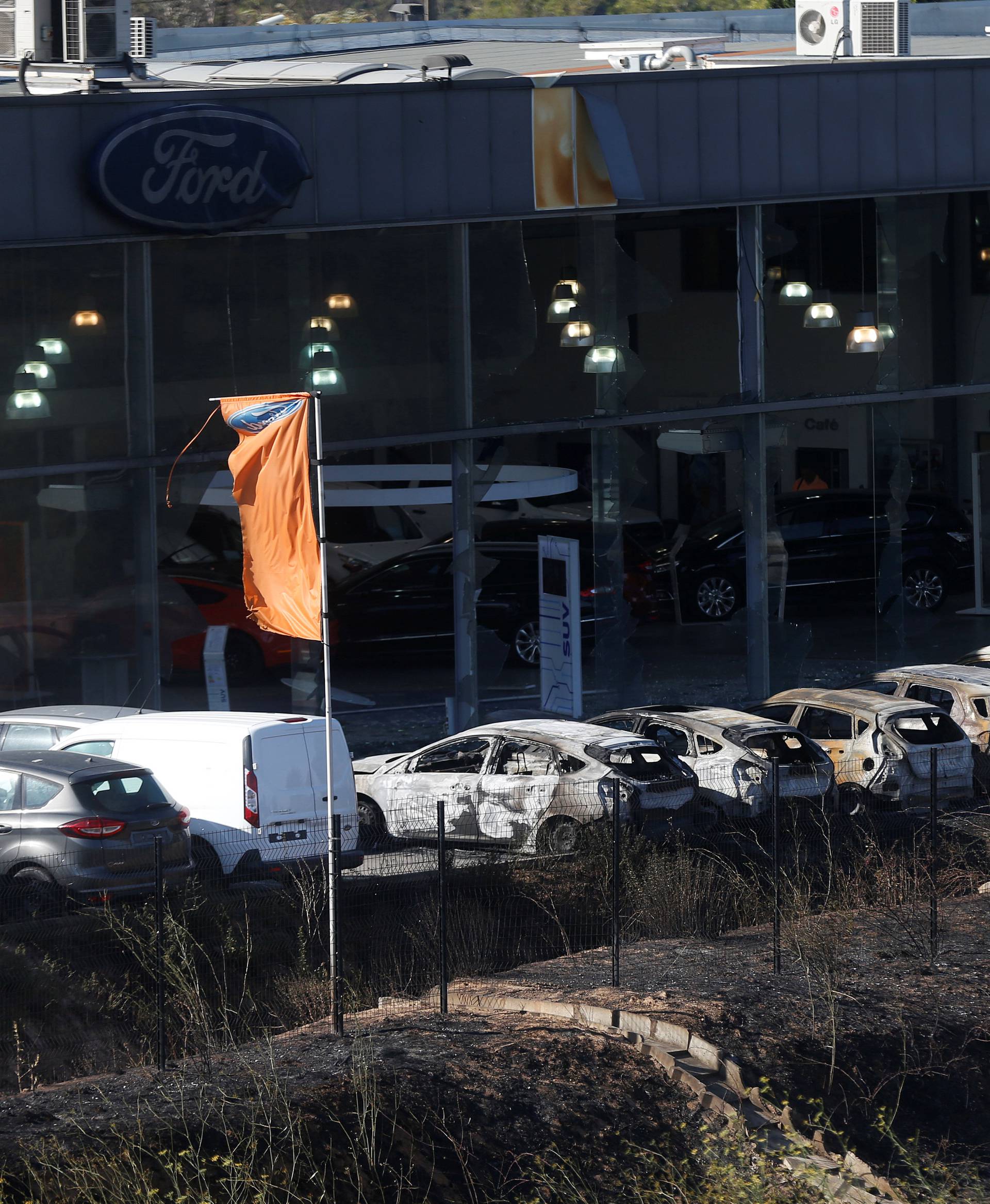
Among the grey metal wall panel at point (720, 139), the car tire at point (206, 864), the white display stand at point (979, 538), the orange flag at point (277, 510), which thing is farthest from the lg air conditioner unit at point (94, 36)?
the white display stand at point (979, 538)

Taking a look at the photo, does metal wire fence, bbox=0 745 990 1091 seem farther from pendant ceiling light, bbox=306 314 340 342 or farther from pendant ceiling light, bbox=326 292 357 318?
pendant ceiling light, bbox=326 292 357 318

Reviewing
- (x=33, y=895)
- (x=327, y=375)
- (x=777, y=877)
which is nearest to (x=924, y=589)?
(x=327, y=375)

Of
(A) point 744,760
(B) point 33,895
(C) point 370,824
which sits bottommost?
(C) point 370,824

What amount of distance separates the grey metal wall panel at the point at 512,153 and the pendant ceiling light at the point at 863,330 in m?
5.55

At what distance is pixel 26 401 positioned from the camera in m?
18.0

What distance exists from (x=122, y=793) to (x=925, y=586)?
14.9 metres

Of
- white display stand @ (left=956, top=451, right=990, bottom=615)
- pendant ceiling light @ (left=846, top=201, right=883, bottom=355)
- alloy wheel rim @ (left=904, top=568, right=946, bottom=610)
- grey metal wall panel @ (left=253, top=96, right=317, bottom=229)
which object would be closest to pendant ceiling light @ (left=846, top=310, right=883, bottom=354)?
pendant ceiling light @ (left=846, top=201, right=883, bottom=355)

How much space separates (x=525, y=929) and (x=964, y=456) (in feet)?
47.3

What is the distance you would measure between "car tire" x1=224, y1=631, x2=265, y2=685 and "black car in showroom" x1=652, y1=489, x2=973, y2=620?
227 inches

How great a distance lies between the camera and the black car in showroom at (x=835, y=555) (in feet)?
74.0

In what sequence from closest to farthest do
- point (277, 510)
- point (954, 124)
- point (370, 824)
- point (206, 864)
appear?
point (277, 510) → point (206, 864) → point (370, 824) → point (954, 124)

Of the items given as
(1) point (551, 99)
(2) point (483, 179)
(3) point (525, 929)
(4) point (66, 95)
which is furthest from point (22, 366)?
(3) point (525, 929)

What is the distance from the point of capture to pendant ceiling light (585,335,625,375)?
70.2ft

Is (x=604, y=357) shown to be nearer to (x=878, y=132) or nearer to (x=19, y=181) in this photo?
(x=878, y=132)
